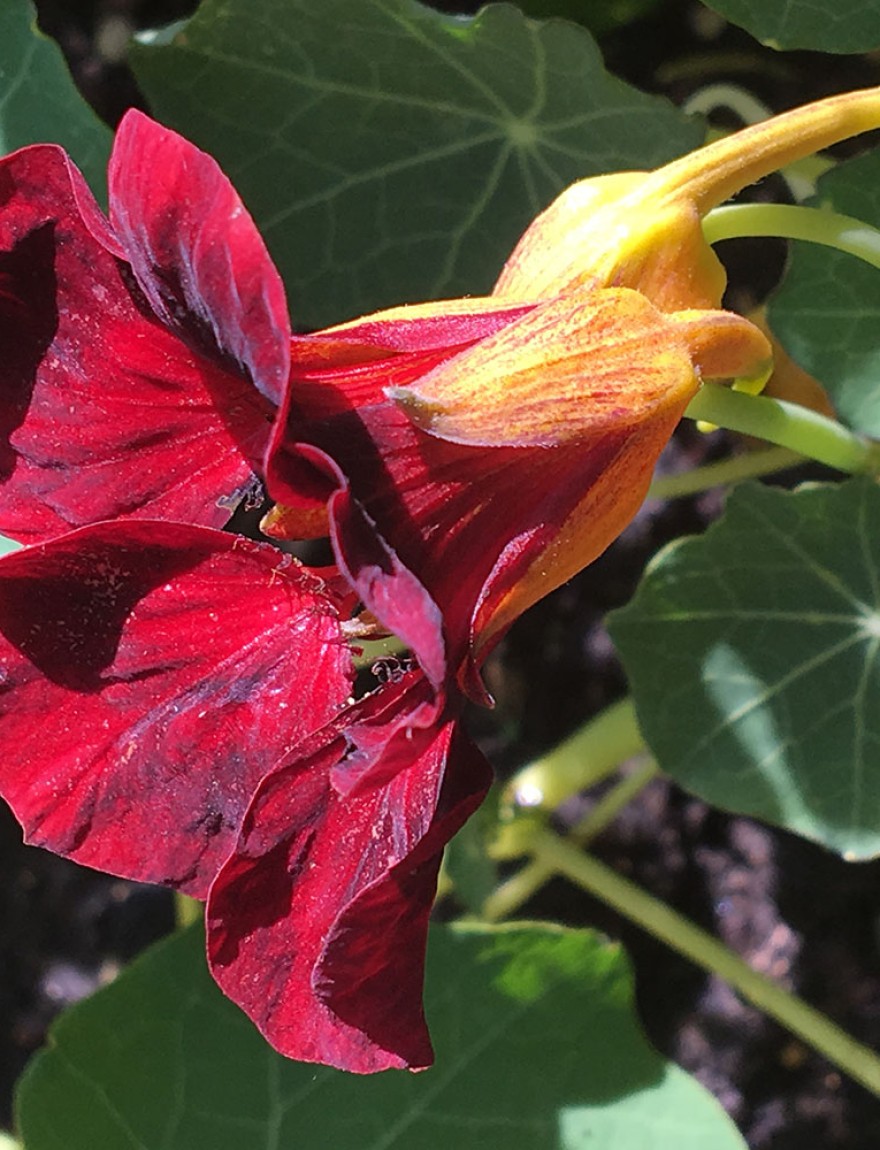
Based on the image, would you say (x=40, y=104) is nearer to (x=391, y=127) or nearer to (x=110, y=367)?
(x=391, y=127)

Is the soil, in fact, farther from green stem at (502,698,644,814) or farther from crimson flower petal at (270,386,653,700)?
crimson flower petal at (270,386,653,700)

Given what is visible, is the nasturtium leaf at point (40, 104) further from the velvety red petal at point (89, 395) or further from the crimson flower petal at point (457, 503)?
the crimson flower petal at point (457, 503)

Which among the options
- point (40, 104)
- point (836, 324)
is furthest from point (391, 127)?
point (836, 324)

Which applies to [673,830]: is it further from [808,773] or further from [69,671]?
[69,671]

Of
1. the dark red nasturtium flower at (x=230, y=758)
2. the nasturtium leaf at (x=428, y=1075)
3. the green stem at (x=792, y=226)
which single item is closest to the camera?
the dark red nasturtium flower at (x=230, y=758)

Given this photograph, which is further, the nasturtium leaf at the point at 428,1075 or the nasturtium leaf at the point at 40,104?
the nasturtium leaf at the point at 428,1075

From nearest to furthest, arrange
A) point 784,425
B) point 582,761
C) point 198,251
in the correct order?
point 198,251, point 784,425, point 582,761

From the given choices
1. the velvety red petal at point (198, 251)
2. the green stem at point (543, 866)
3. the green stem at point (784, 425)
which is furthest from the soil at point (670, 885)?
the velvety red petal at point (198, 251)

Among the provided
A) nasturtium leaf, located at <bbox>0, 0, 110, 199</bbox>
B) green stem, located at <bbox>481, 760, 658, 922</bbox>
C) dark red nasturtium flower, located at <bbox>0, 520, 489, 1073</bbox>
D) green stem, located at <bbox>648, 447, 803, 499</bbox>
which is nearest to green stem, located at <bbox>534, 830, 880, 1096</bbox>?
green stem, located at <bbox>481, 760, 658, 922</bbox>

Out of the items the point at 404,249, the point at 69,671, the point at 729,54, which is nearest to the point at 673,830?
the point at 404,249
